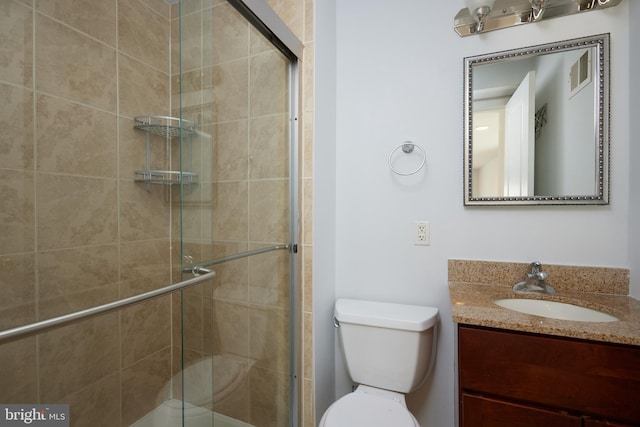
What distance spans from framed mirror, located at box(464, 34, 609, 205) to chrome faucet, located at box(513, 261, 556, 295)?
278 millimetres

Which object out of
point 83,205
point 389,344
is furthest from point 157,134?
point 389,344

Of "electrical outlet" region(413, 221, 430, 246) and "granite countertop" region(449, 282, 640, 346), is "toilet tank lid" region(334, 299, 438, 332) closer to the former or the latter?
"granite countertop" region(449, 282, 640, 346)

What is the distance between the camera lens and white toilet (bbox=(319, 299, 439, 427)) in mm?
1204

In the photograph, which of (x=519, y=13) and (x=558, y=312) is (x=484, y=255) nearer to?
(x=558, y=312)

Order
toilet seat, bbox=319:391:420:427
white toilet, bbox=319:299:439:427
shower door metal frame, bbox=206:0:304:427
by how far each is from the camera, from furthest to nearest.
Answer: shower door metal frame, bbox=206:0:304:427
white toilet, bbox=319:299:439:427
toilet seat, bbox=319:391:420:427

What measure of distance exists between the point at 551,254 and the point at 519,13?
1043 millimetres

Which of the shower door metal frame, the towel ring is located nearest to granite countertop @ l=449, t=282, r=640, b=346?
the towel ring

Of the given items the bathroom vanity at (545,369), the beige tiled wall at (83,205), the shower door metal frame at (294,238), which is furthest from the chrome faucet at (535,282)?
the beige tiled wall at (83,205)

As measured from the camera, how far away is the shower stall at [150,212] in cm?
72

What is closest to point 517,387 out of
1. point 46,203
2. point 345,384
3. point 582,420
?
point 582,420

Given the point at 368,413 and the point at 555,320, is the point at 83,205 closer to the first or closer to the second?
the point at 368,413

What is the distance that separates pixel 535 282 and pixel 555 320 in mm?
367

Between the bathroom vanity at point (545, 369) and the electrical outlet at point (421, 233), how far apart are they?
1.49ft

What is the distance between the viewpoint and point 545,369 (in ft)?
2.86
